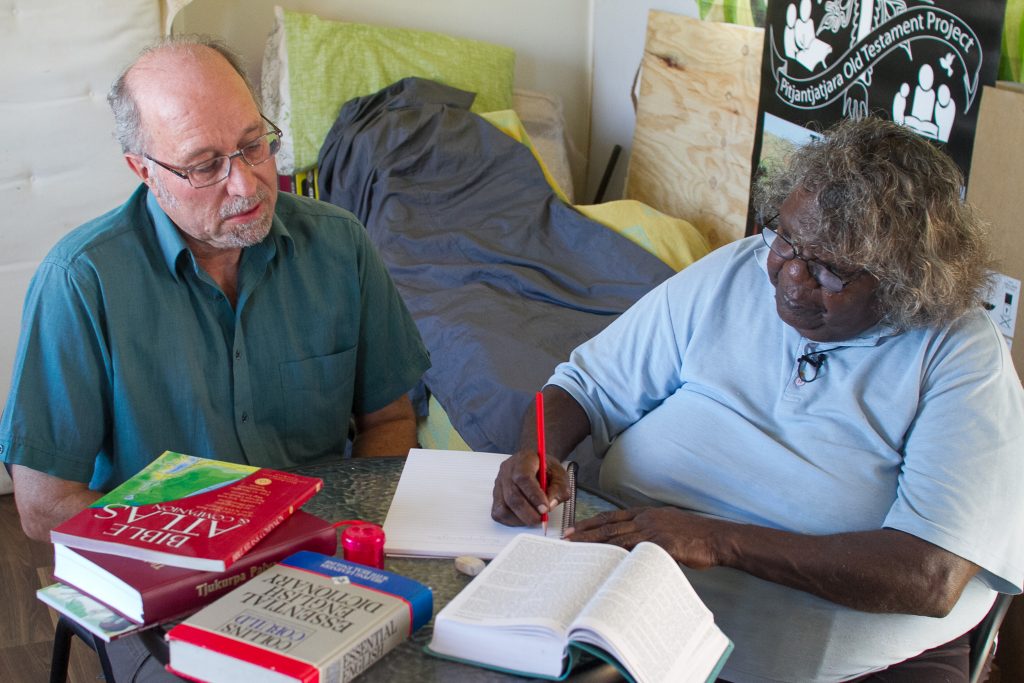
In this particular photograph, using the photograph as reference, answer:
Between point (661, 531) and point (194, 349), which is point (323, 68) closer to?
point (194, 349)

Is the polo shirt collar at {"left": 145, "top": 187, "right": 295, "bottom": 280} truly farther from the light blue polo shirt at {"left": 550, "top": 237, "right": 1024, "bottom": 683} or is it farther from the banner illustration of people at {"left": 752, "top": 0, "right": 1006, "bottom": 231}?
the banner illustration of people at {"left": 752, "top": 0, "right": 1006, "bottom": 231}

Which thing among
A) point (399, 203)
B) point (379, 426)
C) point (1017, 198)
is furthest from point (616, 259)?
point (379, 426)

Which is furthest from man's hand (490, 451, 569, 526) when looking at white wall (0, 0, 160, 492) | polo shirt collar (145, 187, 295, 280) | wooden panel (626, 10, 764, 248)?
wooden panel (626, 10, 764, 248)

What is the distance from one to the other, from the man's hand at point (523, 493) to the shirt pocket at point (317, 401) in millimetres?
409

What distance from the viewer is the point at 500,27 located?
4156mm

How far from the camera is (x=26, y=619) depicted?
2.19 m

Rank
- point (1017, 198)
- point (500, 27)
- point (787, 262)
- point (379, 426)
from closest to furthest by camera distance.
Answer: point (787, 262), point (379, 426), point (1017, 198), point (500, 27)

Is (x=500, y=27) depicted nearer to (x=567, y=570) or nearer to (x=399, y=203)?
(x=399, y=203)

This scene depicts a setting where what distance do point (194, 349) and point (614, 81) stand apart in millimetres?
3053

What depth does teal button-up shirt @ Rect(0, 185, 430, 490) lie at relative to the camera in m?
1.38

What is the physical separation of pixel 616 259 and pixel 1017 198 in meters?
1.09

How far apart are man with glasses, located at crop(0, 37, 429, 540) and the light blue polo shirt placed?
1.67 feet

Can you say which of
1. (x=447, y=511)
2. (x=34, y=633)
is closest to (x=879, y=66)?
(x=447, y=511)

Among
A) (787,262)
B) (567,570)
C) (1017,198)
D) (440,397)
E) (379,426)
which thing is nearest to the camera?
→ (567,570)
